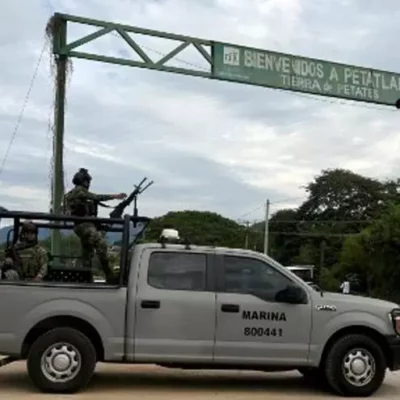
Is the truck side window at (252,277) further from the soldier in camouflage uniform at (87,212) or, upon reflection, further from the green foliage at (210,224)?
the green foliage at (210,224)

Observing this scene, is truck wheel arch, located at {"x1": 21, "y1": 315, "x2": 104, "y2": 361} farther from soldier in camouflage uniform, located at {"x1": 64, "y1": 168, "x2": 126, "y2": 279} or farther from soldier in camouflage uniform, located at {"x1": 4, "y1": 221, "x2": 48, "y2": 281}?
soldier in camouflage uniform, located at {"x1": 64, "y1": 168, "x2": 126, "y2": 279}

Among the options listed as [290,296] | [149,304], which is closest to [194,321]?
[149,304]

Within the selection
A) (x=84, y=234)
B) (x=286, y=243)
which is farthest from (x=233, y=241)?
(x=84, y=234)

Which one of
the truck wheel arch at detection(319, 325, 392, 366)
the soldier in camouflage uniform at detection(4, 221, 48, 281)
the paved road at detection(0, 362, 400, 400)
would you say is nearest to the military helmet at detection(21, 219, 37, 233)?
the soldier in camouflage uniform at detection(4, 221, 48, 281)

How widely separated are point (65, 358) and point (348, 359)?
311cm

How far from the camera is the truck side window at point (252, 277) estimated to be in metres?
8.27

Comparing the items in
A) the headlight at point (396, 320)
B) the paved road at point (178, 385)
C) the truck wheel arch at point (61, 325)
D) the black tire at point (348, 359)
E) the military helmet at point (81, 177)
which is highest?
the military helmet at point (81, 177)

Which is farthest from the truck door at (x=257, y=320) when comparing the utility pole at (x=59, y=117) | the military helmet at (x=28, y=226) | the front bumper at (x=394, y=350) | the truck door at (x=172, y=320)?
the utility pole at (x=59, y=117)

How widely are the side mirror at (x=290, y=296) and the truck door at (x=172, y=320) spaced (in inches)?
29.2

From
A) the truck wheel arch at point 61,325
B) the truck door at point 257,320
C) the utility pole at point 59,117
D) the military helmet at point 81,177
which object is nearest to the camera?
the truck wheel arch at point 61,325

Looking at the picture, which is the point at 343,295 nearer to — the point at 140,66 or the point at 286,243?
the point at 140,66

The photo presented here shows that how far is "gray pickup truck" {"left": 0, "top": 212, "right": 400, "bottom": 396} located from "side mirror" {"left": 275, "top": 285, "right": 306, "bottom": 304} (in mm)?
11

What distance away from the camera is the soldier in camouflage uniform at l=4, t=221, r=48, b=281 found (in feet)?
27.8

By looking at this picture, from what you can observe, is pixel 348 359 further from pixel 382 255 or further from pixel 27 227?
pixel 382 255
